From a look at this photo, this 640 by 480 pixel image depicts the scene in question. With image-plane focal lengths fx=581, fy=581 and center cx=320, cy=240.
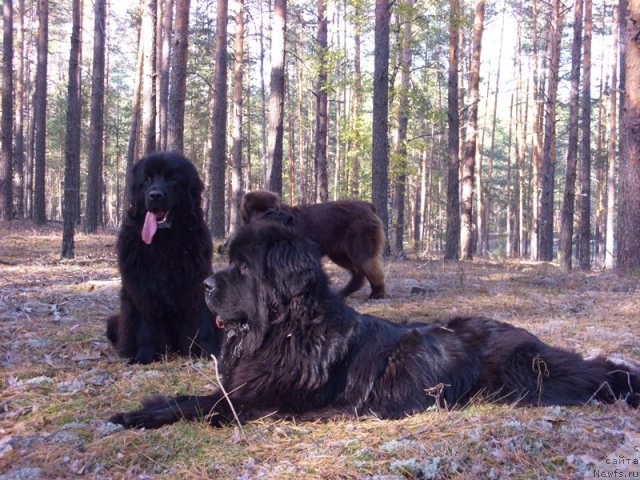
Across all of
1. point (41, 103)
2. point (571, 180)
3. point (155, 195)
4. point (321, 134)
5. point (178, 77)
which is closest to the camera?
point (155, 195)

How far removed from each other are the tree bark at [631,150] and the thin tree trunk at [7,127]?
22351 mm

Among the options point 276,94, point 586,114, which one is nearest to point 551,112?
point 586,114

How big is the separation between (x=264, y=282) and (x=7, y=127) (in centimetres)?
2447

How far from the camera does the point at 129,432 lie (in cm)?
327

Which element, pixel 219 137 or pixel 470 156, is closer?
pixel 470 156

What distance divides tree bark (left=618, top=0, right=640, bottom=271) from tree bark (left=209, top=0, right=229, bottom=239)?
1227 cm

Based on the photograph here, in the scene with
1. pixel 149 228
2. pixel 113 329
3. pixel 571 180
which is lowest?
pixel 113 329

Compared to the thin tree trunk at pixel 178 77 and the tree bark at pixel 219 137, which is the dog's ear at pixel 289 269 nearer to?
the thin tree trunk at pixel 178 77

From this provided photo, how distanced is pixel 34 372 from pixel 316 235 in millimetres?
5001

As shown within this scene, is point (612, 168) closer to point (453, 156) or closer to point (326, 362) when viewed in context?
point (453, 156)

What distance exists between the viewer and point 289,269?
3.45m

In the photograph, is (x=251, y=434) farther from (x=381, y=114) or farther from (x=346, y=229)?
(x=381, y=114)

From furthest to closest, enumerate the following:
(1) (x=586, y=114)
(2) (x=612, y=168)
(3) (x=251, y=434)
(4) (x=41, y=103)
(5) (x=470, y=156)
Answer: (2) (x=612, y=168), (4) (x=41, y=103), (1) (x=586, y=114), (5) (x=470, y=156), (3) (x=251, y=434)

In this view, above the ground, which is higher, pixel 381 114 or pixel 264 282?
pixel 381 114
